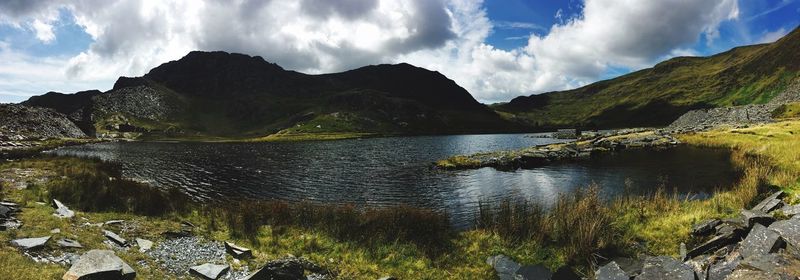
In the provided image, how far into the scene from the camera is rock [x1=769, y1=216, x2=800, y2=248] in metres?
13.0

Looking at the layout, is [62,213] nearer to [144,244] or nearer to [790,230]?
[144,244]

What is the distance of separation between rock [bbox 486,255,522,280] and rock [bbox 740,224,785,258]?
23.7 ft

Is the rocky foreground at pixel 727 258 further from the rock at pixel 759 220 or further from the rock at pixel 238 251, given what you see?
the rock at pixel 238 251

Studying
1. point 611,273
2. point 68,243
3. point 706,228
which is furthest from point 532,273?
point 68,243

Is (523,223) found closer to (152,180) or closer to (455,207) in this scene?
(455,207)

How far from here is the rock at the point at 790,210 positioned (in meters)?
15.9

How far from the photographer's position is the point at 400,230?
67.1ft

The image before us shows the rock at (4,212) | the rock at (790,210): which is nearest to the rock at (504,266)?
the rock at (790,210)

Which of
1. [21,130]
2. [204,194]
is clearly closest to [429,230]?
[204,194]

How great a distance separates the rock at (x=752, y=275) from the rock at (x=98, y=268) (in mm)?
17273

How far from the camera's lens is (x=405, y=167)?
222 feet

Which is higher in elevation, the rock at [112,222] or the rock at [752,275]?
the rock at [752,275]

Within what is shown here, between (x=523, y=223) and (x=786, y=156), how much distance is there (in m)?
33.7

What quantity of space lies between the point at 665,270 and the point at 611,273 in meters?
1.69
